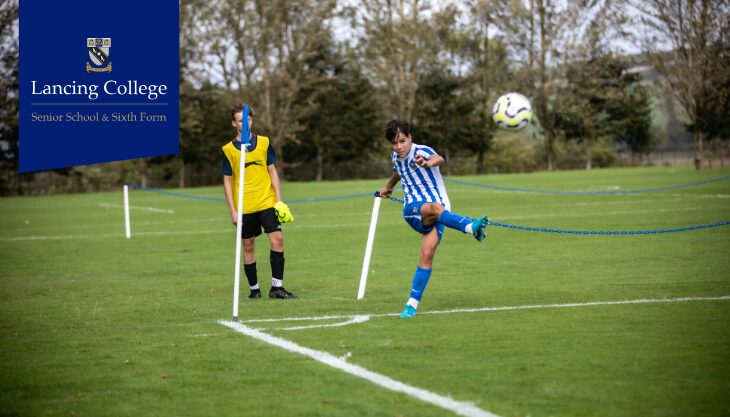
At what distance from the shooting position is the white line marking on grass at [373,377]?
6289 millimetres

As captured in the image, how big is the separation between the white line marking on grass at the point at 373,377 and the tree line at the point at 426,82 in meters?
54.0

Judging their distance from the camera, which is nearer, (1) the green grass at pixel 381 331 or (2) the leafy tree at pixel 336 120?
(1) the green grass at pixel 381 331

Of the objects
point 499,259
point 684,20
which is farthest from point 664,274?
point 684,20

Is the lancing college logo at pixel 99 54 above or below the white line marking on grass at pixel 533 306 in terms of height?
above

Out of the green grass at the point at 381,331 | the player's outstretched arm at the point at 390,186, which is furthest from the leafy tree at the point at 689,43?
the player's outstretched arm at the point at 390,186

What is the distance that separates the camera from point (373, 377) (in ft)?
24.0

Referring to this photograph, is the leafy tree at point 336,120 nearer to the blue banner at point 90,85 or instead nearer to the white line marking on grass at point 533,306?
the blue banner at point 90,85

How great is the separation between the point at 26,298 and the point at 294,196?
99.2 feet

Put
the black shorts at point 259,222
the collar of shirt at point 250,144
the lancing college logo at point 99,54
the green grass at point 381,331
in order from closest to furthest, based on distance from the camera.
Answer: the green grass at point 381,331 < the collar of shirt at point 250,144 < the black shorts at point 259,222 < the lancing college logo at point 99,54

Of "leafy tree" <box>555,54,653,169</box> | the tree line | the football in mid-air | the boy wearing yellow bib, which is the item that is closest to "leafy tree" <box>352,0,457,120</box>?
the tree line

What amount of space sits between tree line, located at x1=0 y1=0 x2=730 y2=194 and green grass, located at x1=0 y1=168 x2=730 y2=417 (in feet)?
146

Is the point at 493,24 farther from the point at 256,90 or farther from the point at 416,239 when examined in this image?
the point at 416,239

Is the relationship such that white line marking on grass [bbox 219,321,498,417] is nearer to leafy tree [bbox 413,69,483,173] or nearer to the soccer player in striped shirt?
the soccer player in striped shirt

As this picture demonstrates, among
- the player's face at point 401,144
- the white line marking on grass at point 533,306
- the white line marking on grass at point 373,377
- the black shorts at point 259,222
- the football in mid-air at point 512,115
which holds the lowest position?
the white line marking on grass at point 373,377
